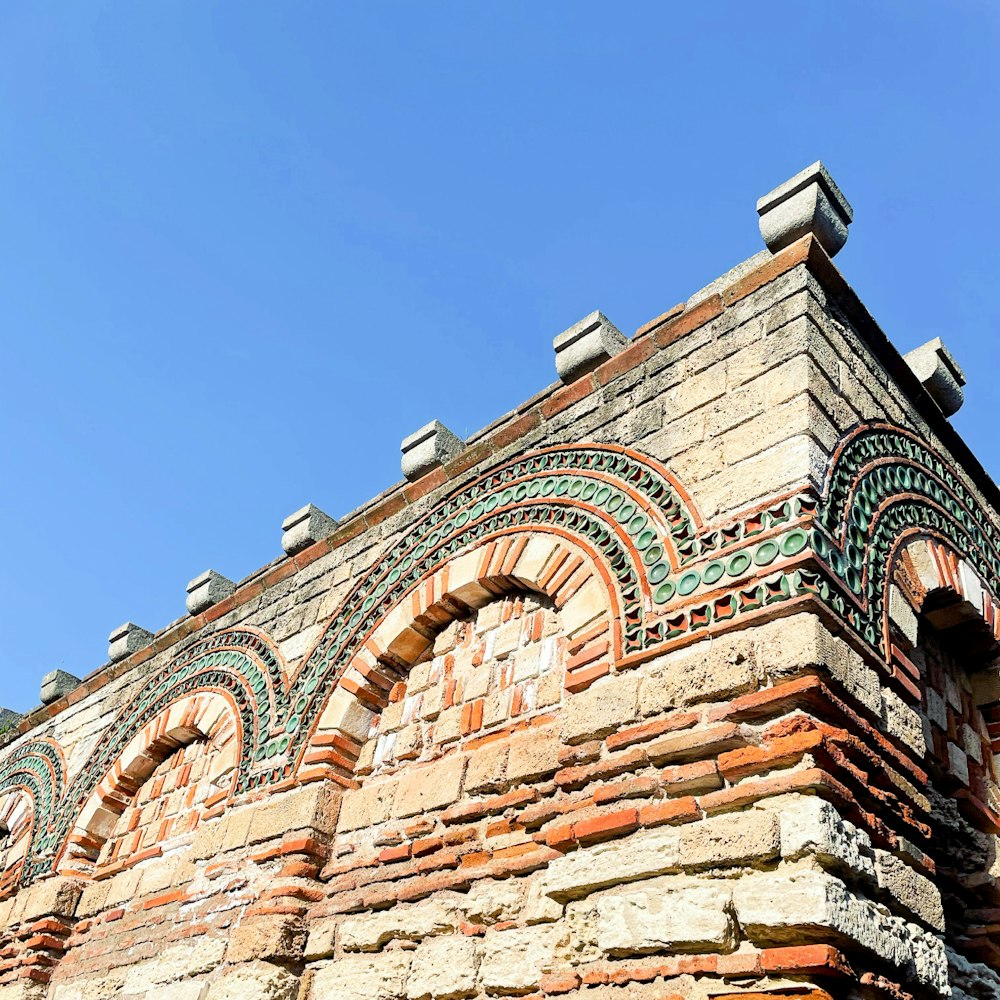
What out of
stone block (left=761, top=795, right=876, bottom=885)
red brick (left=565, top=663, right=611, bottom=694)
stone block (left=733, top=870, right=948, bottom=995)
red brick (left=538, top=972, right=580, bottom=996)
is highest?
red brick (left=565, top=663, right=611, bottom=694)

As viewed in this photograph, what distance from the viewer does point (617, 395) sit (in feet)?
14.1

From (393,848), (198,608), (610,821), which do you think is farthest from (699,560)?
(198,608)

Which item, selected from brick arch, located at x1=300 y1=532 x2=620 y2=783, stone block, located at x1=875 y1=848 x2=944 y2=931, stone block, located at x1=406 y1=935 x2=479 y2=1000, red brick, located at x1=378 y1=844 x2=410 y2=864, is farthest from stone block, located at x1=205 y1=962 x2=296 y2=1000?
stone block, located at x1=875 y1=848 x2=944 y2=931

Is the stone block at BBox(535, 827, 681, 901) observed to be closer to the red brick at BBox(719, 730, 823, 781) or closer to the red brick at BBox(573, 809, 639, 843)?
the red brick at BBox(573, 809, 639, 843)

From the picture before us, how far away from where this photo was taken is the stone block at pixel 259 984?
382 cm

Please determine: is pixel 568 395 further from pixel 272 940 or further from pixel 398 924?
pixel 272 940

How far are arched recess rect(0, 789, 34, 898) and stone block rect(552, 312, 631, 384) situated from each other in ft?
14.9

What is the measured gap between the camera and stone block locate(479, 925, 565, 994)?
9.98 feet

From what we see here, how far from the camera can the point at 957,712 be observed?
4059 millimetres

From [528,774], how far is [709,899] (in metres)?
1.02

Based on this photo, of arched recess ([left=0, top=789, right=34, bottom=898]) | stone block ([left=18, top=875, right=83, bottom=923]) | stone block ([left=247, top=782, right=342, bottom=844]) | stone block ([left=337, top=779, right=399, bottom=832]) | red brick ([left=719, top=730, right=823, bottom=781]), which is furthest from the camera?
arched recess ([left=0, top=789, right=34, bottom=898])

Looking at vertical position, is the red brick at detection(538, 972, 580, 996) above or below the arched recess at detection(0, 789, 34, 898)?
below

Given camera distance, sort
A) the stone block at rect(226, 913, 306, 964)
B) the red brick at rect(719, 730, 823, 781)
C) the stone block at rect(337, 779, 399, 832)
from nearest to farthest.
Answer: the red brick at rect(719, 730, 823, 781) → the stone block at rect(226, 913, 306, 964) → the stone block at rect(337, 779, 399, 832)

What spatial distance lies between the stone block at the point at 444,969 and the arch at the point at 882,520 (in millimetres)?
1614
